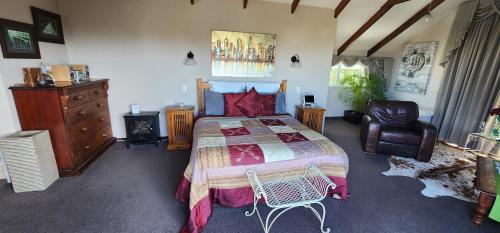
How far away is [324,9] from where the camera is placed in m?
3.83

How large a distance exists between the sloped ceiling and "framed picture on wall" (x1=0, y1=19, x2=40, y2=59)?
3430mm

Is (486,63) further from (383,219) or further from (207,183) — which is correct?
(207,183)

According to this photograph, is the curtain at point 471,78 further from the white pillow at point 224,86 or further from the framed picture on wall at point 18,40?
the framed picture on wall at point 18,40

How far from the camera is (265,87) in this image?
3.78 meters

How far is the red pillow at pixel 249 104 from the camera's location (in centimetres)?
334

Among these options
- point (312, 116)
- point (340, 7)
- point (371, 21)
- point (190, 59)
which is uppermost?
point (340, 7)

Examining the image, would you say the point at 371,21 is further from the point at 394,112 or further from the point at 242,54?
the point at 242,54

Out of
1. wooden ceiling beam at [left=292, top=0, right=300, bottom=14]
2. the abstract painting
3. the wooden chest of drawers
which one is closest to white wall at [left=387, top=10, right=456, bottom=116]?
the abstract painting

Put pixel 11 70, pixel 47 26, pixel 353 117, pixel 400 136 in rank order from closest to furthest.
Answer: pixel 11 70 → pixel 47 26 → pixel 400 136 → pixel 353 117

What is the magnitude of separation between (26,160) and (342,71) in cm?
593

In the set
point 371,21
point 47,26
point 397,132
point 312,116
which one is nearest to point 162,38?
point 47,26

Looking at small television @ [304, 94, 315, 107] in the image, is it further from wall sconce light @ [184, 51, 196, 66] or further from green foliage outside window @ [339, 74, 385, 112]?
wall sconce light @ [184, 51, 196, 66]

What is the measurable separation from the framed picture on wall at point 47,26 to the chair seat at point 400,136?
195 inches

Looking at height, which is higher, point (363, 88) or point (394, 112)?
point (363, 88)
